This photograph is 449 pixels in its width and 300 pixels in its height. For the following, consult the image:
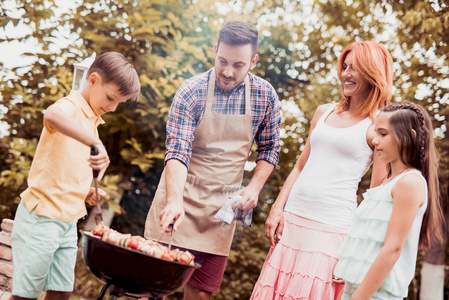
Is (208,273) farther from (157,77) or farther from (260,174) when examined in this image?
(157,77)

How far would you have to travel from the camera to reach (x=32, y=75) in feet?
18.1

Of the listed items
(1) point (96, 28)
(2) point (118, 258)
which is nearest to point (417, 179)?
(2) point (118, 258)

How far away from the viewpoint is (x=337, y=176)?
2408mm

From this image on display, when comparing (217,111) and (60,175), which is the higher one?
(217,111)

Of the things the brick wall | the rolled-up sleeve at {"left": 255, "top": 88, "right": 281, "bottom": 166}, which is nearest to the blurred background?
the brick wall

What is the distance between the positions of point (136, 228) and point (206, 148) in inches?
156

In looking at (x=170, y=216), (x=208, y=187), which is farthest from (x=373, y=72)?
(x=170, y=216)

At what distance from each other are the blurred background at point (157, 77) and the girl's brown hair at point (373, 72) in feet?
9.73

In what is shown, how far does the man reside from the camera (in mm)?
2734

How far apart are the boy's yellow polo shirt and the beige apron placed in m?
0.61

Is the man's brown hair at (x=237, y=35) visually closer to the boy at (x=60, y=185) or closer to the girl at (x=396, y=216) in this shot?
the boy at (x=60, y=185)

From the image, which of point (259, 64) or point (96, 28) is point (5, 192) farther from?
point (259, 64)

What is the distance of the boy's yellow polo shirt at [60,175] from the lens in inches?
87.9

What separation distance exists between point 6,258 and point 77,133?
2814 mm
